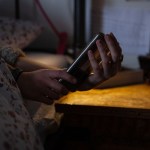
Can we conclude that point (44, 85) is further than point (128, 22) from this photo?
No

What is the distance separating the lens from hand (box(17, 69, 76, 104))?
2.53 feet

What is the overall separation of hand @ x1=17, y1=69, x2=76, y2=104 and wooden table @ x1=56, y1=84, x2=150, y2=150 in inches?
3.5

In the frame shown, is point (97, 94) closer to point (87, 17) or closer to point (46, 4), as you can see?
point (87, 17)

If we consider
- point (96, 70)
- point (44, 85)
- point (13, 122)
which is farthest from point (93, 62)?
point (13, 122)

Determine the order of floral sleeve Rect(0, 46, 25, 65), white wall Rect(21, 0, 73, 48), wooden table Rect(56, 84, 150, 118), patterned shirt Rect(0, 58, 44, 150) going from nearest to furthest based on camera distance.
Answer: patterned shirt Rect(0, 58, 44, 150) → wooden table Rect(56, 84, 150, 118) → floral sleeve Rect(0, 46, 25, 65) → white wall Rect(21, 0, 73, 48)

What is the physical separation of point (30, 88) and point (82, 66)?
5.5 inches

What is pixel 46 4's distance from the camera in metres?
1.57

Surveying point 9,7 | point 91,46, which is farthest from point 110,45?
point 9,7

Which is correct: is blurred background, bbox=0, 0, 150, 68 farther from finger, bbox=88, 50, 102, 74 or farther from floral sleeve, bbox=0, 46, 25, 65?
finger, bbox=88, 50, 102, 74

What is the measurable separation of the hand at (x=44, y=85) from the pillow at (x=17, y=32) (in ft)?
1.75

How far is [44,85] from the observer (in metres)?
0.80

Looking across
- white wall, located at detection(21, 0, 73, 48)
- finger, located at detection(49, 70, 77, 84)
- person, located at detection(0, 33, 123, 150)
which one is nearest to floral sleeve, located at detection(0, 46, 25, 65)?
person, located at detection(0, 33, 123, 150)

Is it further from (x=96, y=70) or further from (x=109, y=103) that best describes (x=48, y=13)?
(x=96, y=70)

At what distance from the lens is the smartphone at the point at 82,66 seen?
0.77m
